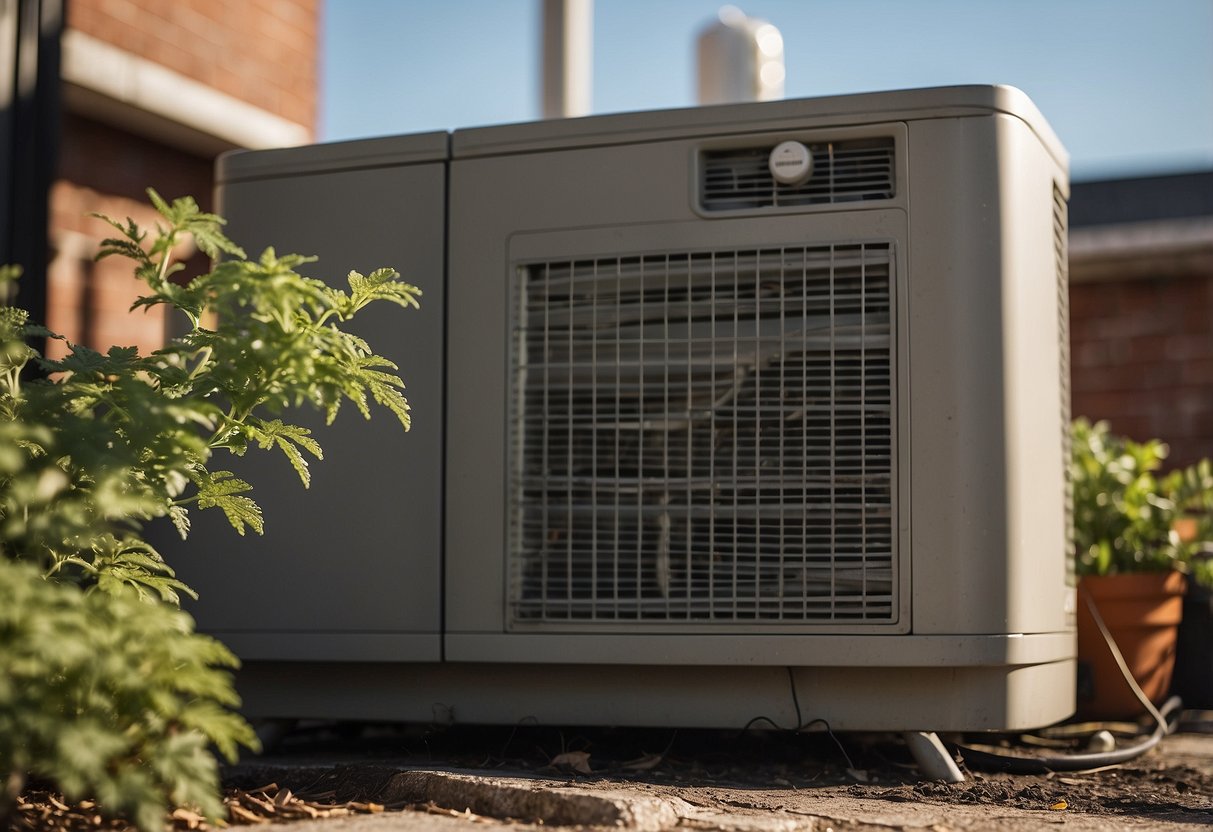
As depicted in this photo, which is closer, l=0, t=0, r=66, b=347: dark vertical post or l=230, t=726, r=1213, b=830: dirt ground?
l=230, t=726, r=1213, b=830: dirt ground

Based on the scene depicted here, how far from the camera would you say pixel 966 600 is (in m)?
2.08

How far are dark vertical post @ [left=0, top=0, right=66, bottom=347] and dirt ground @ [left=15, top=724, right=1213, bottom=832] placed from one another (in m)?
1.14

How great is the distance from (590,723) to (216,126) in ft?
7.87

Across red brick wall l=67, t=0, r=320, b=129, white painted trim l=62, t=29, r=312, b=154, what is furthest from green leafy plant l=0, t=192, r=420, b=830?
red brick wall l=67, t=0, r=320, b=129

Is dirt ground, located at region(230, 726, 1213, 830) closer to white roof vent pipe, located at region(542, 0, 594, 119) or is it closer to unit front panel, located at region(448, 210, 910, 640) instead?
unit front panel, located at region(448, 210, 910, 640)

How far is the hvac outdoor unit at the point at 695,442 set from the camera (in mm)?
2115

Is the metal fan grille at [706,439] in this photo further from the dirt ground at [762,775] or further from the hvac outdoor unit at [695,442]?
the dirt ground at [762,775]

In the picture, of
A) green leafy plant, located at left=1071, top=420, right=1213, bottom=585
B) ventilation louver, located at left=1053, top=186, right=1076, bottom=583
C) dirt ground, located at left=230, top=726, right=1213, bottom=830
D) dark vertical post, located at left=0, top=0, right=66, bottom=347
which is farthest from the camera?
green leafy plant, located at left=1071, top=420, right=1213, bottom=585

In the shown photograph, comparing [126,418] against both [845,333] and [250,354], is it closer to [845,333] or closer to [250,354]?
[250,354]

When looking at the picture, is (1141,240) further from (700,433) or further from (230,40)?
(230,40)

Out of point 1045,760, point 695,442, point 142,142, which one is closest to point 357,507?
point 695,442

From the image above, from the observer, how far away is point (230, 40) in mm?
3998

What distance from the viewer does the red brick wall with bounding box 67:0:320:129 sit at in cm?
362

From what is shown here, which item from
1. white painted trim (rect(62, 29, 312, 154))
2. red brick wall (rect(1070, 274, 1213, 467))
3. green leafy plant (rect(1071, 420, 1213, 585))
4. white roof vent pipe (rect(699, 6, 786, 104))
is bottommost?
green leafy plant (rect(1071, 420, 1213, 585))
